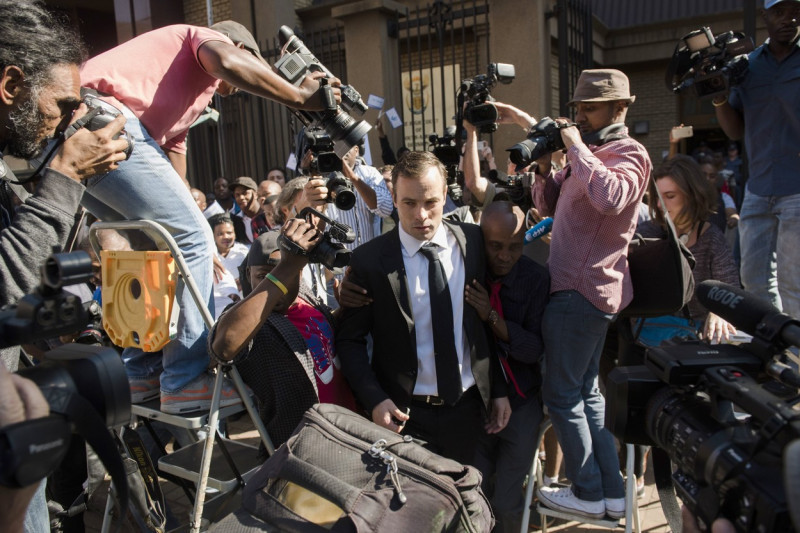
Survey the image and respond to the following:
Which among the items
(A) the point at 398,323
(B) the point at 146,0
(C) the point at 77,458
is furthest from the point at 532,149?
(B) the point at 146,0

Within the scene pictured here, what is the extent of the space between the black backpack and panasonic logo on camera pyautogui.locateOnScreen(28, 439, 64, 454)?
0.90 m

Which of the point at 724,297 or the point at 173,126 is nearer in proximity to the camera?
the point at 724,297

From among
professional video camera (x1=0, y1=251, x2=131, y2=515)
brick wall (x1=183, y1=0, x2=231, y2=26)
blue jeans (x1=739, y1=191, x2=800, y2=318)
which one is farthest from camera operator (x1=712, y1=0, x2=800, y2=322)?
brick wall (x1=183, y1=0, x2=231, y2=26)

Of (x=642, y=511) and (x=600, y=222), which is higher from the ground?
(x=600, y=222)

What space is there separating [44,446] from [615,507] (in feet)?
8.20

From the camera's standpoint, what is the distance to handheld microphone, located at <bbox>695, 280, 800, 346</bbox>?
1440mm

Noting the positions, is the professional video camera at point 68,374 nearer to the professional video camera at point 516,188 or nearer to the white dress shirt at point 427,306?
the white dress shirt at point 427,306

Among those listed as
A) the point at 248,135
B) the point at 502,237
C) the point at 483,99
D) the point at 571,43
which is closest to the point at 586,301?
the point at 502,237

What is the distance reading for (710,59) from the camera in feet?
11.3

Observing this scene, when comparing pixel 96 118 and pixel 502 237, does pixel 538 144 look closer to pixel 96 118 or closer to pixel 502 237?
pixel 502 237

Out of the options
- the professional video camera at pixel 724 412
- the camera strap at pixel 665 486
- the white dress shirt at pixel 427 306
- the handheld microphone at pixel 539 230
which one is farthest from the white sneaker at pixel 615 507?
the handheld microphone at pixel 539 230

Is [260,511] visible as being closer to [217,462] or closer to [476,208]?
[217,462]

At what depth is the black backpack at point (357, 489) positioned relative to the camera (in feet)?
5.90

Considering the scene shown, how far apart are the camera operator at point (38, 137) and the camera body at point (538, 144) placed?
1721 millimetres
